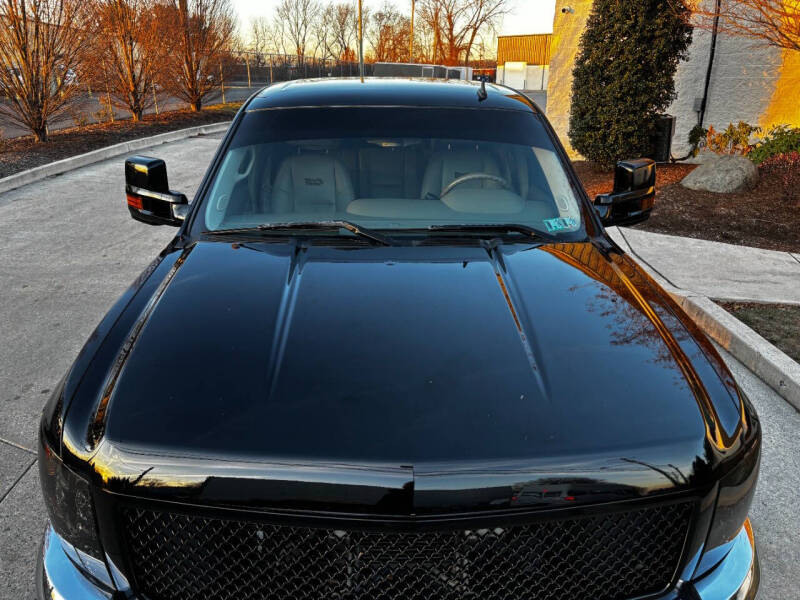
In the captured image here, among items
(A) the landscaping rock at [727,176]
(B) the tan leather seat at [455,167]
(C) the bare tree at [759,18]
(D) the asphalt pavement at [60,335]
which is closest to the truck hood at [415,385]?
(B) the tan leather seat at [455,167]

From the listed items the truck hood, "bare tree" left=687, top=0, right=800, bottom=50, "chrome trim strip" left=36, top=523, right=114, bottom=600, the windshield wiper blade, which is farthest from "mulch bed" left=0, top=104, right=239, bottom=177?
"bare tree" left=687, top=0, right=800, bottom=50

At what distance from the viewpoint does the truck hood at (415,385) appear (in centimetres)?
153

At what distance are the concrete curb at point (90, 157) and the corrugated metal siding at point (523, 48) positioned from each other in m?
50.3

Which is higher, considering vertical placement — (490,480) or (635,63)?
(635,63)

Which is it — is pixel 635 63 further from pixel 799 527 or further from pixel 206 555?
pixel 206 555

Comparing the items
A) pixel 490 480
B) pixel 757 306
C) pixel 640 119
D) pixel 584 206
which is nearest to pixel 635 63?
pixel 640 119

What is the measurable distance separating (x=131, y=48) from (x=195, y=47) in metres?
3.78

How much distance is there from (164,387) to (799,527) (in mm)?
2779

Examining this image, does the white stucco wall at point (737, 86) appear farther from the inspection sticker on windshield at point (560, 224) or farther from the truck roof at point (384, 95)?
the inspection sticker on windshield at point (560, 224)

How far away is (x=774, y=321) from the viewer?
201 inches

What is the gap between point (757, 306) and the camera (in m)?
5.48

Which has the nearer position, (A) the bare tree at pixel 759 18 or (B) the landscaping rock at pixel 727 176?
(A) the bare tree at pixel 759 18

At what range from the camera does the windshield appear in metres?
3.08

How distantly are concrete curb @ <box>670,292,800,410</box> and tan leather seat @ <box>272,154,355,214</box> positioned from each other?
2.93 meters
